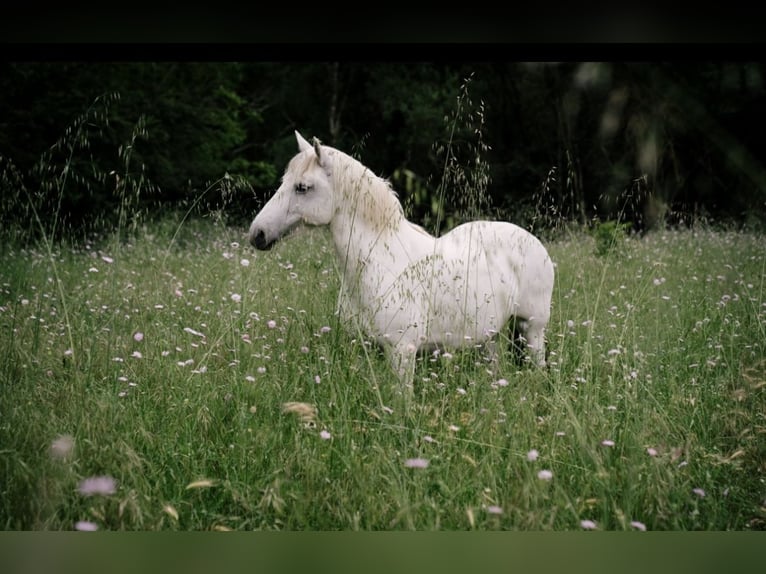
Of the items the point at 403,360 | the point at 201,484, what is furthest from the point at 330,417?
the point at 201,484

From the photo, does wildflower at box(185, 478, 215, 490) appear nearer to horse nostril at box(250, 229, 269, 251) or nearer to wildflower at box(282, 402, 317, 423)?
wildflower at box(282, 402, 317, 423)

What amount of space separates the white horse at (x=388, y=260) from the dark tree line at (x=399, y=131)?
0.64 feet

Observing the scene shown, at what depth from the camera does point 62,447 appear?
6.51 ft

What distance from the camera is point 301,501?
190 centimetres

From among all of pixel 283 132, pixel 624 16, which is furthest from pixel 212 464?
pixel 283 132

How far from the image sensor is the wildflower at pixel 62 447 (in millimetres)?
1974

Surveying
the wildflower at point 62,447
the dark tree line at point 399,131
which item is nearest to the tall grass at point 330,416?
the wildflower at point 62,447

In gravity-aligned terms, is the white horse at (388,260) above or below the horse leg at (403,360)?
above

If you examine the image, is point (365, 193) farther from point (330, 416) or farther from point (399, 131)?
point (399, 131)

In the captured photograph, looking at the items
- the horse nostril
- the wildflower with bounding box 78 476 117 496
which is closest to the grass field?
the wildflower with bounding box 78 476 117 496

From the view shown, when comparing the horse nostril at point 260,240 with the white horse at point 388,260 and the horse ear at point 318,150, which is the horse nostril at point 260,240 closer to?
the white horse at point 388,260

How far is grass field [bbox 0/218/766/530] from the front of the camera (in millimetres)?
1898

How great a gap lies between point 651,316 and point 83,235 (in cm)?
223

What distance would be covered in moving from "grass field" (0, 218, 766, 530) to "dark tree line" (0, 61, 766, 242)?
0.42 metres
